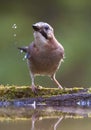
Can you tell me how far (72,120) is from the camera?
748 centimetres

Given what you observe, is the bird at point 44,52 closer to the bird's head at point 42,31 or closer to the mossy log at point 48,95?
the bird's head at point 42,31

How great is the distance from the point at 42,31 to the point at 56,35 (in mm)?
11331

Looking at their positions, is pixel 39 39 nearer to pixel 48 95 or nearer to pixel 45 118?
pixel 48 95

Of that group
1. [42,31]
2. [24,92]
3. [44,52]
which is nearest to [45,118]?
[24,92]

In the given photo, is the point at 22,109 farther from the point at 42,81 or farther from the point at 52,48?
the point at 42,81

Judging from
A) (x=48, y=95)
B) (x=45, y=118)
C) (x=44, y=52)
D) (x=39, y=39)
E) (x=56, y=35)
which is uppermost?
(x=39, y=39)

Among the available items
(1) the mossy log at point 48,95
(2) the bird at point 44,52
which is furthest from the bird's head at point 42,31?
(1) the mossy log at point 48,95

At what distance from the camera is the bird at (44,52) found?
29.2ft

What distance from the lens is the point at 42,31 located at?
8805mm

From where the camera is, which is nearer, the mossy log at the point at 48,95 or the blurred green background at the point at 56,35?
the mossy log at the point at 48,95

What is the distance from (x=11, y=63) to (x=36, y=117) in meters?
11.6

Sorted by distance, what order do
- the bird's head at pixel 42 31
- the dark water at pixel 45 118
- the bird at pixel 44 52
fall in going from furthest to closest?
the bird at pixel 44 52 → the bird's head at pixel 42 31 → the dark water at pixel 45 118

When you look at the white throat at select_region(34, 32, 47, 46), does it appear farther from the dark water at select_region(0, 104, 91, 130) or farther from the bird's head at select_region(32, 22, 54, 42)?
the dark water at select_region(0, 104, 91, 130)

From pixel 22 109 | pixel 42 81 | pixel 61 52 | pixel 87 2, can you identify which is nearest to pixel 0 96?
pixel 22 109
